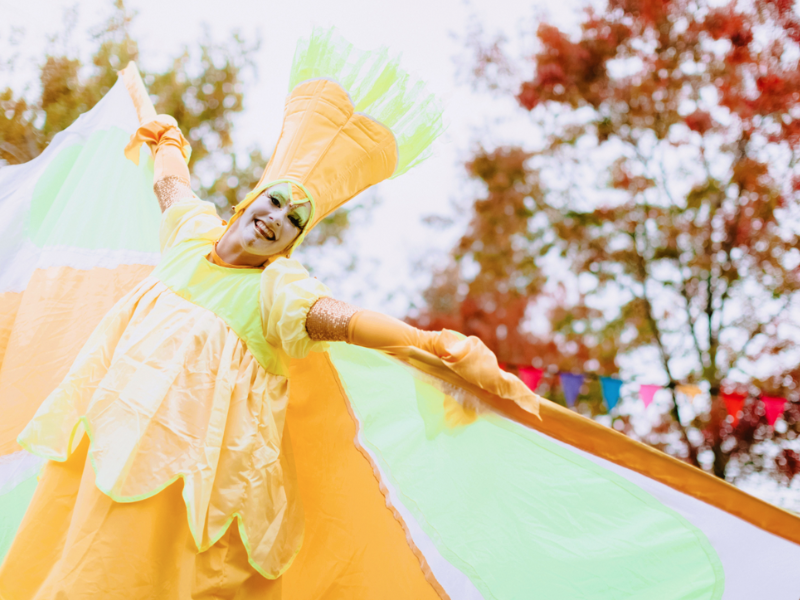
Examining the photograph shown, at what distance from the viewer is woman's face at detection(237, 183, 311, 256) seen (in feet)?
6.07

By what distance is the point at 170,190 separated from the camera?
232 cm

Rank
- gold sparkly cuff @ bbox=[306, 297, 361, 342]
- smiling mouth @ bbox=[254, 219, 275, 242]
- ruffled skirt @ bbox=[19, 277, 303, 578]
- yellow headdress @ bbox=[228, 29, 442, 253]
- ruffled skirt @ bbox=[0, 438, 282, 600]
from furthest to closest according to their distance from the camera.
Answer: yellow headdress @ bbox=[228, 29, 442, 253]
smiling mouth @ bbox=[254, 219, 275, 242]
gold sparkly cuff @ bbox=[306, 297, 361, 342]
ruffled skirt @ bbox=[19, 277, 303, 578]
ruffled skirt @ bbox=[0, 438, 282, 600]

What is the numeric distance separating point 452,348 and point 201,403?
2.29 feet

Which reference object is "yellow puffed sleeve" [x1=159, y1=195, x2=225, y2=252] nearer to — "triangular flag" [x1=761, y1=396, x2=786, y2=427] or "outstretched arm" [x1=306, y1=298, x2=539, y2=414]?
"outstretched arm" [x1=306, y1=298, x2=539, y2=414]

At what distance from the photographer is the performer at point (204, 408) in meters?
1.47

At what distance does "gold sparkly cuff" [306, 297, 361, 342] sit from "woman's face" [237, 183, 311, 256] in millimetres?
317

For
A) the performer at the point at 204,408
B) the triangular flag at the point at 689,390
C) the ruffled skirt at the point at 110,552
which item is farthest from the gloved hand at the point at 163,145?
the triangular flag at the point at 689,390

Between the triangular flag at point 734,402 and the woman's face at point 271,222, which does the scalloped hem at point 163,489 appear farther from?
the triangular flag at point 734,402

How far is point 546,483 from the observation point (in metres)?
1.80

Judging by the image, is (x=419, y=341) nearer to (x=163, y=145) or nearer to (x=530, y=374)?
(x=163, y=145)

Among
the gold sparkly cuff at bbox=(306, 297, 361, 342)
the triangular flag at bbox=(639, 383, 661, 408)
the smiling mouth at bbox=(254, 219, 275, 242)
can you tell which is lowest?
the gold sparkly cuff at bbox=(306, 297, 361, 342)

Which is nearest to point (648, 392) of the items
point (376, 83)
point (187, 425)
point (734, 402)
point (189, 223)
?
point (734, 402)

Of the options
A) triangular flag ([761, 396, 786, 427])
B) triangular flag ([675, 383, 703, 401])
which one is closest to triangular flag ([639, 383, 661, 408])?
triangular flag ([675, 383, 703, 401])

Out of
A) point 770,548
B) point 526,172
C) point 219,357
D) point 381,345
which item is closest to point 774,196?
point 526,172
